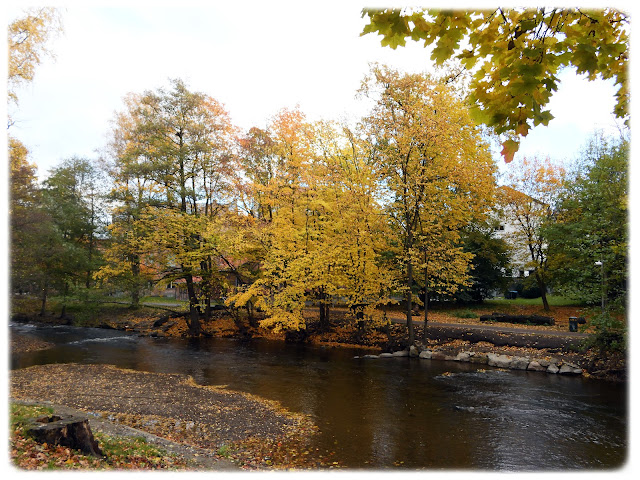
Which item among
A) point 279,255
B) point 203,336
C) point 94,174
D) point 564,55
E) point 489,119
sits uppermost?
point 94,174

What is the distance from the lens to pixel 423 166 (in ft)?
58.3

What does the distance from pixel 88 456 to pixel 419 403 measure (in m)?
7.97

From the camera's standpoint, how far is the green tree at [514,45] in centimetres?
336

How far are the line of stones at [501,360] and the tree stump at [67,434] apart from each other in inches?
509

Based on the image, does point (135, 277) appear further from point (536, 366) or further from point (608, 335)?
point (608, 335)

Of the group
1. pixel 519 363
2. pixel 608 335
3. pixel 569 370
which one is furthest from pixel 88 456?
pixel 608 335

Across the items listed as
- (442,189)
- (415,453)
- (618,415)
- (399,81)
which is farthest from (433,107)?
(415,453)

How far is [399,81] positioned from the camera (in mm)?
17828

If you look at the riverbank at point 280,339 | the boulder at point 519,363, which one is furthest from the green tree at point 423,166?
the boulder at point 519,363

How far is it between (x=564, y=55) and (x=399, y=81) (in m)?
15.5

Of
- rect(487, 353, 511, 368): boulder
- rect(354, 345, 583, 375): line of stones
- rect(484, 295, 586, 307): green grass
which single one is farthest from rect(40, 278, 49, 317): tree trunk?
rect(484, 295, 586, 307): green grass

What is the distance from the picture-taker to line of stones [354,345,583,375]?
13792 millimetres

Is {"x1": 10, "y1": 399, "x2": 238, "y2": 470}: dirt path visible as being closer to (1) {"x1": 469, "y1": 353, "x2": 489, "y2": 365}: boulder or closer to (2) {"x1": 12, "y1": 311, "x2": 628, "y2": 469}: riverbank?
(2) {"x1": 12, "y1": 311, "x2": 628, "y2": 469}: riverbank

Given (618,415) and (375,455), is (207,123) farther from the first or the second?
(618,415)
